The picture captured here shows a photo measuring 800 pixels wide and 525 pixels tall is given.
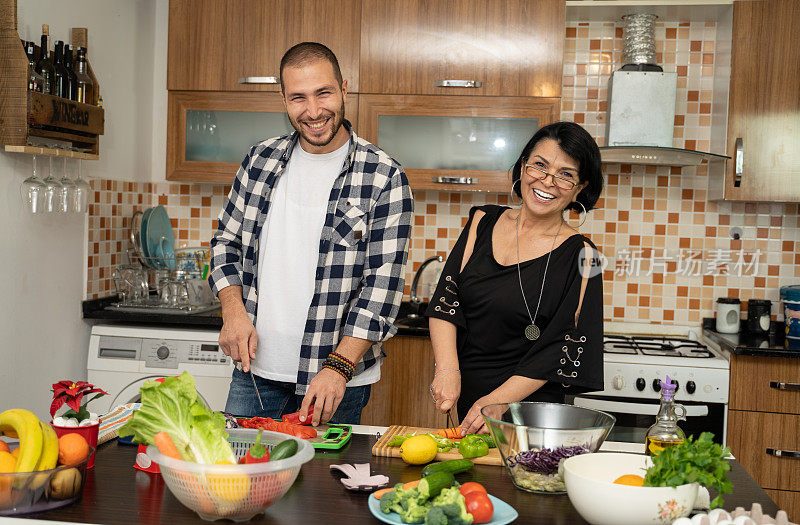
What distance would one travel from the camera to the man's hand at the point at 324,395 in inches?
67.9

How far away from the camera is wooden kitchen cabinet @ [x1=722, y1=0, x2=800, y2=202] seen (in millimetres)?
3088

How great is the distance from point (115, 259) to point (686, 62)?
268 centimetres

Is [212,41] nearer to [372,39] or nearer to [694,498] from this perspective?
[372,39]

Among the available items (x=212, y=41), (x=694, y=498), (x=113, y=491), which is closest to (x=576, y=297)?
(x=694, y=498)

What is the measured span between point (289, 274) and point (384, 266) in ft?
0.87

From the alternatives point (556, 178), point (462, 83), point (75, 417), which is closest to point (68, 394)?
point (75, 417)

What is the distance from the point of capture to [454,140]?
10.6ft

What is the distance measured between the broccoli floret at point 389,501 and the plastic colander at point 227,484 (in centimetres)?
14

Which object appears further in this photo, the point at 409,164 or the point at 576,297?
the point at 409,164

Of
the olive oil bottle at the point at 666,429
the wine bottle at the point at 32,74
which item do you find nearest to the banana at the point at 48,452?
the olive oil bottle at the point at 666,429

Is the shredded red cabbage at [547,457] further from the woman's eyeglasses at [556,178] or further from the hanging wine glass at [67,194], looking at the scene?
the hanging wine glass at [67,194]

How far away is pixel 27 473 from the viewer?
Answer: 3.80 feet

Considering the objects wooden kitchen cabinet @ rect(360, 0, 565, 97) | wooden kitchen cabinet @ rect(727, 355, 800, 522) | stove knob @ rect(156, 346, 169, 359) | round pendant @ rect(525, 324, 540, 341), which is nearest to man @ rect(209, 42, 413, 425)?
round pendant @ rect(525, 324, 540, 341)

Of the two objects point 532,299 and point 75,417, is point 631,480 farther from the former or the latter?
point 75,417
